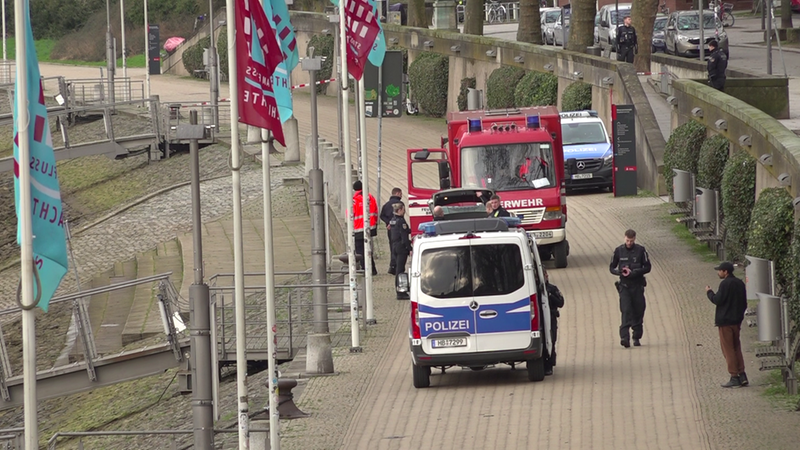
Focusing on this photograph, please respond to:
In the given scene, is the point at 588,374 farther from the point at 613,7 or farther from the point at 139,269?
the point at 613,7

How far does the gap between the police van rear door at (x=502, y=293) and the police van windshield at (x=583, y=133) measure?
1997 cm

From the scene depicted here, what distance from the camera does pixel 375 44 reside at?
77.0 feet

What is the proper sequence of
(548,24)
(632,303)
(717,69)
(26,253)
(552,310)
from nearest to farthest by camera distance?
(26,253)
(552,310)
(632,303)
(717,69)
(548,24)

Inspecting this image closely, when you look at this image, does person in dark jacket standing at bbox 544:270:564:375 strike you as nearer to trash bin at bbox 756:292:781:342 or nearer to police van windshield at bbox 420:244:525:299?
police van windshield at bbox 420:244:525:299

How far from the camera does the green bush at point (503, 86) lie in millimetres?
47094

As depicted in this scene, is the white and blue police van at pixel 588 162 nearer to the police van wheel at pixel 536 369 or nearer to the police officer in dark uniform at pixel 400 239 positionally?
the police officer in dark uniform at pixel 400 239

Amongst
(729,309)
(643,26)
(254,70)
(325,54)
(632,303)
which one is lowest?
(632,303)

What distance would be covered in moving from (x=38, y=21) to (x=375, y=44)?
80.2 metres

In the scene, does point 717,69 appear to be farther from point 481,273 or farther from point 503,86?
point 481,273

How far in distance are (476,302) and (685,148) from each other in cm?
1340

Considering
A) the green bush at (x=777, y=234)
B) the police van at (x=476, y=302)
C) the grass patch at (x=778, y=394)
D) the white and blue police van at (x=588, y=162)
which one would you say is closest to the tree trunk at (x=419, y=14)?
the white and blue police van at (x=588, y=162)

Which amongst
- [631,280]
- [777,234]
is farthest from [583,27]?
[631,280]

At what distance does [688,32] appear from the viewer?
5325cm

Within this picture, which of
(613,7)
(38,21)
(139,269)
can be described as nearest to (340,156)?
(139,269)
